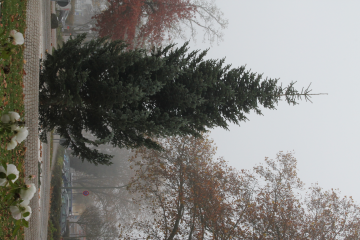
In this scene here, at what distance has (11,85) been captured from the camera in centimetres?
596

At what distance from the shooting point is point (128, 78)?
374 inches

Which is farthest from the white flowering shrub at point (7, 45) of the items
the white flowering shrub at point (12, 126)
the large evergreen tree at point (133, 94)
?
the large evergreen tree at point (133, 94)

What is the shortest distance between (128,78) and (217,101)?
3.63m

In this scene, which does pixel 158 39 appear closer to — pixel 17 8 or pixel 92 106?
pixel 92 106

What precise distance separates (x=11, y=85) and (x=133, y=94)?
11.5 feet

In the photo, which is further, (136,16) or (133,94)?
(136,16)

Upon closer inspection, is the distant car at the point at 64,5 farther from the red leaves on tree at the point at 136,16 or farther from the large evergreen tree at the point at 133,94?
the large evergreen tree at the point at 133,94

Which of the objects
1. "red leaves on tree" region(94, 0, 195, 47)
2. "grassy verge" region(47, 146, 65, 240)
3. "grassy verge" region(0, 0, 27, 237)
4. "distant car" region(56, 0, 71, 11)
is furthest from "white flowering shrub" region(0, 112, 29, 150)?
"grassy verge" region(47, 146, 65, 240)

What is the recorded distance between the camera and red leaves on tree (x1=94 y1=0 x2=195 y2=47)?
19.0 metres

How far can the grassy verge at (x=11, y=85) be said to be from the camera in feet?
16.7

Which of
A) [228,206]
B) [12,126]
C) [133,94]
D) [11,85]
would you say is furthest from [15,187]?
[228,206]

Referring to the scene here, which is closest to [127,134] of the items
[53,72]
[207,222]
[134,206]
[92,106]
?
[92,106]

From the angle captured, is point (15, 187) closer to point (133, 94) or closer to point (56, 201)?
point (133, 94)

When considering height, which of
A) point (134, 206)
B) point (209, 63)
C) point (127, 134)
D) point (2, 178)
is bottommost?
point (134, 206)
